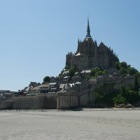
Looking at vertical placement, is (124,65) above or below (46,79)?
above

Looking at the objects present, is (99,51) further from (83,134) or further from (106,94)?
(83,134)

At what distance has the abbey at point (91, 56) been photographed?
130 metres

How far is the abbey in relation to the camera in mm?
129875

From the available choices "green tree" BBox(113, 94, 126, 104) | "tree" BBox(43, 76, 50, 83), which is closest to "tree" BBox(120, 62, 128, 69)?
"tree" BBox(43, 76, 50, 83)

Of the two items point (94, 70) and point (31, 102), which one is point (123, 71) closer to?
point (94, 70)

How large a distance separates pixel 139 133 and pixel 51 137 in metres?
7.97

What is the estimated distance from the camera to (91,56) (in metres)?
134

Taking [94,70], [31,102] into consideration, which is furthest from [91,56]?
[31,102]

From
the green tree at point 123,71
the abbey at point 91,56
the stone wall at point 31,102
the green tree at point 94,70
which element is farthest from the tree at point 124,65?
the stone wall at point 31,102

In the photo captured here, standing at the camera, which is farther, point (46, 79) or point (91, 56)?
point (46, 79)

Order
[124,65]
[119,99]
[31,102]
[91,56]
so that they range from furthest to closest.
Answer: [91,56] < [124,65] < [31,102] < [119,99]

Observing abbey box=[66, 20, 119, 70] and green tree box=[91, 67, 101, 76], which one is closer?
green tree box=[91, 67, 101, 76]

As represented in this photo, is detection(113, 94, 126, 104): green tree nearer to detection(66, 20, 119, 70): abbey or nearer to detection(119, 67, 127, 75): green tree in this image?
detection(119, 67, 127, 75): green tree

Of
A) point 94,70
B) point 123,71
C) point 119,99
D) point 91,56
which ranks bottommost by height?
point 119,99
